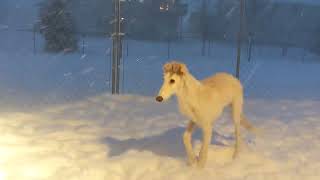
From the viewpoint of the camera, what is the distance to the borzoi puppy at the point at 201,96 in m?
5.37

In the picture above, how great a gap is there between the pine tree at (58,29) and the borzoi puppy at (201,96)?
921 inches

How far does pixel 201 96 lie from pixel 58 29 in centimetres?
2459

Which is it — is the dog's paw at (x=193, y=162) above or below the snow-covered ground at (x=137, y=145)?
above

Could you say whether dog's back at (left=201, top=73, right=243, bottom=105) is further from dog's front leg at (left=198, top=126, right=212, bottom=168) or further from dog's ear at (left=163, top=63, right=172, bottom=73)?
→ dog's ear at (left=163, top=63, right=172, bottom=73)

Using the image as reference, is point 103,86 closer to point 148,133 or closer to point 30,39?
point 148,133

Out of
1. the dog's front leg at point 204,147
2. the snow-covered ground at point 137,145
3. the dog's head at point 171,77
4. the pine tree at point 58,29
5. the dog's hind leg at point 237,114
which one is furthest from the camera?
the pine tree at point 58,29

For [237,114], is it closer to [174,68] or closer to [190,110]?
[190,110]

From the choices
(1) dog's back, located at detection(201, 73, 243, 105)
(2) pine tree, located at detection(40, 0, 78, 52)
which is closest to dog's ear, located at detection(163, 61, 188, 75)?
(1) dog's back, located at detection(201, 73, 243, 105)

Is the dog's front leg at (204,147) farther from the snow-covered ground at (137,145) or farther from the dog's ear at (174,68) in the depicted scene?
the dog's ear at (174,68)

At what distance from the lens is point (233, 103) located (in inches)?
251

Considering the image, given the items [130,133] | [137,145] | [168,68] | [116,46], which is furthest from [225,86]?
[116,46]

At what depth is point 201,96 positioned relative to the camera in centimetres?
571

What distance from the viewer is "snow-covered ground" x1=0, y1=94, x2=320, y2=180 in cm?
597

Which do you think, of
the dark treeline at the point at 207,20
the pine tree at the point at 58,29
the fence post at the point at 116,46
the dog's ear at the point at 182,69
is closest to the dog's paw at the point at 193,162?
the dog's ear at the point at 182,69
